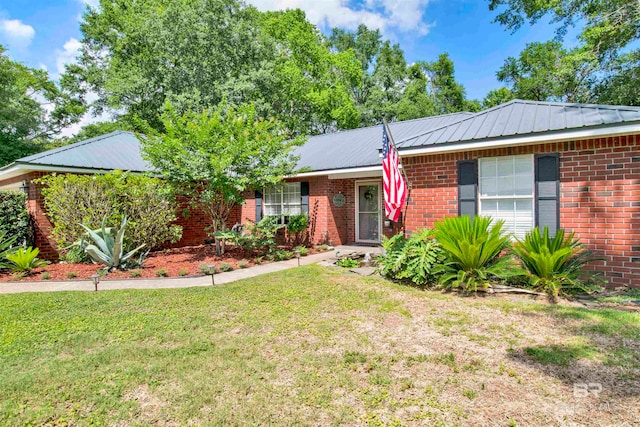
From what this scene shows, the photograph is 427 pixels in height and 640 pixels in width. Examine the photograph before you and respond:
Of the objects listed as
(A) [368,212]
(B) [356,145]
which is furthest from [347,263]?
(B) [356,145]

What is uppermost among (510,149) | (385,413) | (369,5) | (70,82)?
(369,5)

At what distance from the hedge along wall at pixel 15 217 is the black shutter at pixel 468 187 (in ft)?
Result: 35.7

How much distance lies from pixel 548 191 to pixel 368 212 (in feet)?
20.9

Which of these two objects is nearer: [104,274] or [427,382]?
[427,382]

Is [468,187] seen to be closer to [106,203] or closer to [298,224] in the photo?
[298,224]

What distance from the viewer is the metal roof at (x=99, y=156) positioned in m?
10.3

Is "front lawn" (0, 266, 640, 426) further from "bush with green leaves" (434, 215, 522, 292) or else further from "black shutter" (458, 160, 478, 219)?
"black shutter" (458, 160, 478, 219)

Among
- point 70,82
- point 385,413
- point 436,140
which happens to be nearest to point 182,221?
point 436,140

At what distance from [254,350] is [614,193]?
6.32 metres

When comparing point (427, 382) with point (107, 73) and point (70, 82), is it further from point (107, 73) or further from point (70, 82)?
point (70, 82)

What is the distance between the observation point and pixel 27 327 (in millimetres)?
4656

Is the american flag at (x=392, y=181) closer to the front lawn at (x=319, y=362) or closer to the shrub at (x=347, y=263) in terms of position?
the shrub at (x=347, y=263)

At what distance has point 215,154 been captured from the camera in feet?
30.1

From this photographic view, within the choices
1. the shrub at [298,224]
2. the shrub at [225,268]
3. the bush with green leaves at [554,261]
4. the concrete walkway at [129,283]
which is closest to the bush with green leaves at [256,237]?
the shrub at [225,268]
